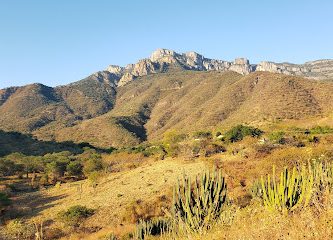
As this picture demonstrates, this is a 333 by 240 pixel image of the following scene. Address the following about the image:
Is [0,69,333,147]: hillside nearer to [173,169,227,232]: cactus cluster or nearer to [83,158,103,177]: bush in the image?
[83,158,103,177]: bush

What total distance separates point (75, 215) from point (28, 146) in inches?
2545

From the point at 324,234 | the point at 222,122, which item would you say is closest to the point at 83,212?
the point at 324,234

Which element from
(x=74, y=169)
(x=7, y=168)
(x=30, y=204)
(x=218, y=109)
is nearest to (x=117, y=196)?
(x=30, y=204)

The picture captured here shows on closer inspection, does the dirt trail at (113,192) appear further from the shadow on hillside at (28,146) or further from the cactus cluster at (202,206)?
the shadow on hillside at (28,146)

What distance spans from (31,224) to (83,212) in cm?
351

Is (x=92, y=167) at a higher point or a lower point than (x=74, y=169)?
higher

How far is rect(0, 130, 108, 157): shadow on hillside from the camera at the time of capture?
78312mm

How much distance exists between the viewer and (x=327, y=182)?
11.7 m

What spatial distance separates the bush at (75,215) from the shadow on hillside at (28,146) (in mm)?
53136

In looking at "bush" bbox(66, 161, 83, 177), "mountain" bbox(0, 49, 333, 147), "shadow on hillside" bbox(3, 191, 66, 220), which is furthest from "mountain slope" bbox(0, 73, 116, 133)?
"shadow on hillside" bbox(3, 191, 66, 220)

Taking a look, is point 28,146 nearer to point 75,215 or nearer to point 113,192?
point 113,192

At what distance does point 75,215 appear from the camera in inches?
974

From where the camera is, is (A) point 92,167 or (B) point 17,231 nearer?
(B) point 17,231

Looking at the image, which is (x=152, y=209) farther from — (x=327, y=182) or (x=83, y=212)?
(x=327, y=182)
